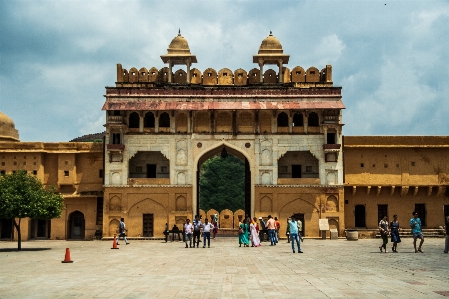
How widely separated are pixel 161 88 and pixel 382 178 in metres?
13.9

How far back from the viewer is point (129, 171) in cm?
3350

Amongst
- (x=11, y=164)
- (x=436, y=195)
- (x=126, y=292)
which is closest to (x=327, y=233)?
(x=436, y=195)

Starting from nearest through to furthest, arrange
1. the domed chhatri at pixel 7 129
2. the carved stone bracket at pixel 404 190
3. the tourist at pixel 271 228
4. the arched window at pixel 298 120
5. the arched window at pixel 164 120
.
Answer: the tourist at pixel 271 228 → the carved stone bracket at pixel 404 190 → the arched window at pixel 164 120 → the arched window at pixel 298 120 → the domed chhatri at pixel 7 129

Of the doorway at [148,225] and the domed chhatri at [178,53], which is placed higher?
the domed chhatri at [178,53]

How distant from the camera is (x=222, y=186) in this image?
57.5 metres

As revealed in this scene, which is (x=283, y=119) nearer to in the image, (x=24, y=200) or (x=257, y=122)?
(x=257, y=122)

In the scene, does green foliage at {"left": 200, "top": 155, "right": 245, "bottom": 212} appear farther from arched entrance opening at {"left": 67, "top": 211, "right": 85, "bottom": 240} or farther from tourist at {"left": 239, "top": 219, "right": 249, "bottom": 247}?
tourist at {"left": 239, "top": 219, "right": 249, "bottom": 247}

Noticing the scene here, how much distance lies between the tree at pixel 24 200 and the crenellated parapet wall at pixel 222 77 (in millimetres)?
10087

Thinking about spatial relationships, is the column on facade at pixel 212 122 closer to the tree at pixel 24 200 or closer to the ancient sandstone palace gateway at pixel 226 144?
the ancient sandstone palace gateway at pixel 226 144

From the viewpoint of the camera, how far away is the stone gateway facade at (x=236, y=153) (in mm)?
31922

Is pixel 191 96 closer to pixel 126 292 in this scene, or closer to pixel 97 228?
pixel 97 228

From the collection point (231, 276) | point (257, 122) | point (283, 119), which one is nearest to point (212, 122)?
point (257, 122)

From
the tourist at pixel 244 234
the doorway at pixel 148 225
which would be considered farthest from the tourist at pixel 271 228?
the doorway at pixel 148 225

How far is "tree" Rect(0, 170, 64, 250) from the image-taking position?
23953 mm
